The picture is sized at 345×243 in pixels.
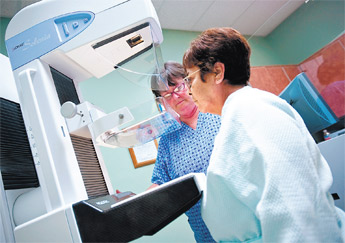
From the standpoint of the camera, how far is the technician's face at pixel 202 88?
37.1 inches

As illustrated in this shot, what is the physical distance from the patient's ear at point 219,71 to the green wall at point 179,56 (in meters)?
0.25

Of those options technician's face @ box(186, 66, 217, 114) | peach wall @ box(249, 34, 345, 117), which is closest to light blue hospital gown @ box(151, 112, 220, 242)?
technician's face @ box(186, 66, 217, 114)

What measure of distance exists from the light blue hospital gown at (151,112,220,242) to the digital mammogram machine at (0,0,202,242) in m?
0.32

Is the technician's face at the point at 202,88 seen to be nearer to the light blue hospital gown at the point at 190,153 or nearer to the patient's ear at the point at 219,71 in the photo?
the patient's ear at the point at 219,71

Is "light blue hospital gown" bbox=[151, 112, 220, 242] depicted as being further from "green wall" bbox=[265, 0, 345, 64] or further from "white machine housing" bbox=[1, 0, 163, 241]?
"green wall" bbox=[265, 0, 345, 64]

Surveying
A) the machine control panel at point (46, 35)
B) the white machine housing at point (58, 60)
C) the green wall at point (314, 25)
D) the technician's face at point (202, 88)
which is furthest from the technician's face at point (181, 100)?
the green wall at point (314, 25)

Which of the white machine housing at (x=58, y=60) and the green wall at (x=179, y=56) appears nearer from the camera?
the white machine housing at (x=58, y=60)

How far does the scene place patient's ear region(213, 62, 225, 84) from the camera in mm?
921

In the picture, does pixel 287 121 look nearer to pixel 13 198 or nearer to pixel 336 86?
pixel 13 198

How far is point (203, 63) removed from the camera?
0.95m

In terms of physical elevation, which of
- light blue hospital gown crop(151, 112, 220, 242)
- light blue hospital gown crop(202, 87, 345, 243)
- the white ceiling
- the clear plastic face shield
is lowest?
light blue hospital gown crop(202, 87, 345, 243)

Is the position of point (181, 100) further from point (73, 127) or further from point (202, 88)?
point (73, 127)

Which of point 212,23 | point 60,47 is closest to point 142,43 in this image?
point 60,47

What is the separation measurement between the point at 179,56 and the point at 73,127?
2590 millimetres
